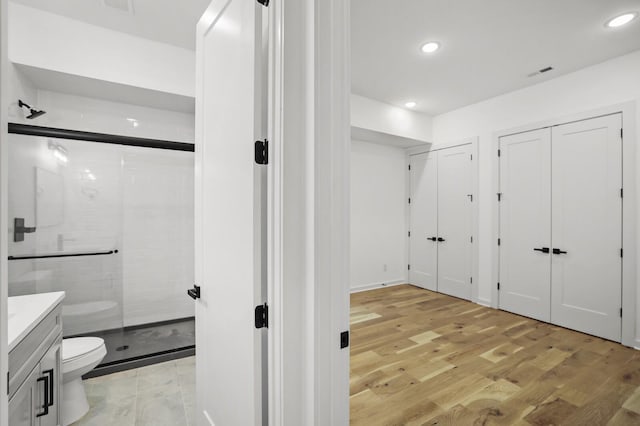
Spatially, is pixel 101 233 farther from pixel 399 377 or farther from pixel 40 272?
pixel 399 377

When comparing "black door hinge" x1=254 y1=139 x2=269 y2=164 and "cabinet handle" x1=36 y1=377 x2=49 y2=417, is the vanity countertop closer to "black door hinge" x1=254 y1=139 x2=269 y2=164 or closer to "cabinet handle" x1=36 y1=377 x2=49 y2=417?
"cabinet handle" x1=36 y1=377 x2=49 y2=417

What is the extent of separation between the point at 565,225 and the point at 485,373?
2051 mm

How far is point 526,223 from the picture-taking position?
3666 millimetres

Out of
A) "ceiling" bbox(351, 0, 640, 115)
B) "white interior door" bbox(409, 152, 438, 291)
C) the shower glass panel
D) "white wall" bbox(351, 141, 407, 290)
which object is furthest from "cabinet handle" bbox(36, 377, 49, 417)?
"white interior door" bbox(409, 152, 438, 291)

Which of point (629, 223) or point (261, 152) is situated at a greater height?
point (261, 152)

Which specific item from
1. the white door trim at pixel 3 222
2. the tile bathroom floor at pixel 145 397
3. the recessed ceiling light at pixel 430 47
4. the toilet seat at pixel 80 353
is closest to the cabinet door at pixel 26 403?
the toilet seat at pixel 80 353

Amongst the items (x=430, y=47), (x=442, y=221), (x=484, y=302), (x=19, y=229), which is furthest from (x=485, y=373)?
(x=19, y=229)

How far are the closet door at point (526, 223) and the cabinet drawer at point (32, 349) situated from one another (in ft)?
14.6

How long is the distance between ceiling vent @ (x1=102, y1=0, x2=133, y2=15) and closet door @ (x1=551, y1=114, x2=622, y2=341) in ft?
14.2

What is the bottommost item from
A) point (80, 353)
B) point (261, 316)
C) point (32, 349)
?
point (80, 353)

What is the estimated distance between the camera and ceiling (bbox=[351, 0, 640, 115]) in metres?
2.31

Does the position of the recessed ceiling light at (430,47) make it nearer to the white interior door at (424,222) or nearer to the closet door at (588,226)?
the closet door at (588,226)

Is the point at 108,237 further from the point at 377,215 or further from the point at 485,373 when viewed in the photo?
the point at 377,215

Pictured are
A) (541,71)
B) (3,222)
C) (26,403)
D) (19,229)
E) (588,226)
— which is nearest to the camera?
(3,222)
